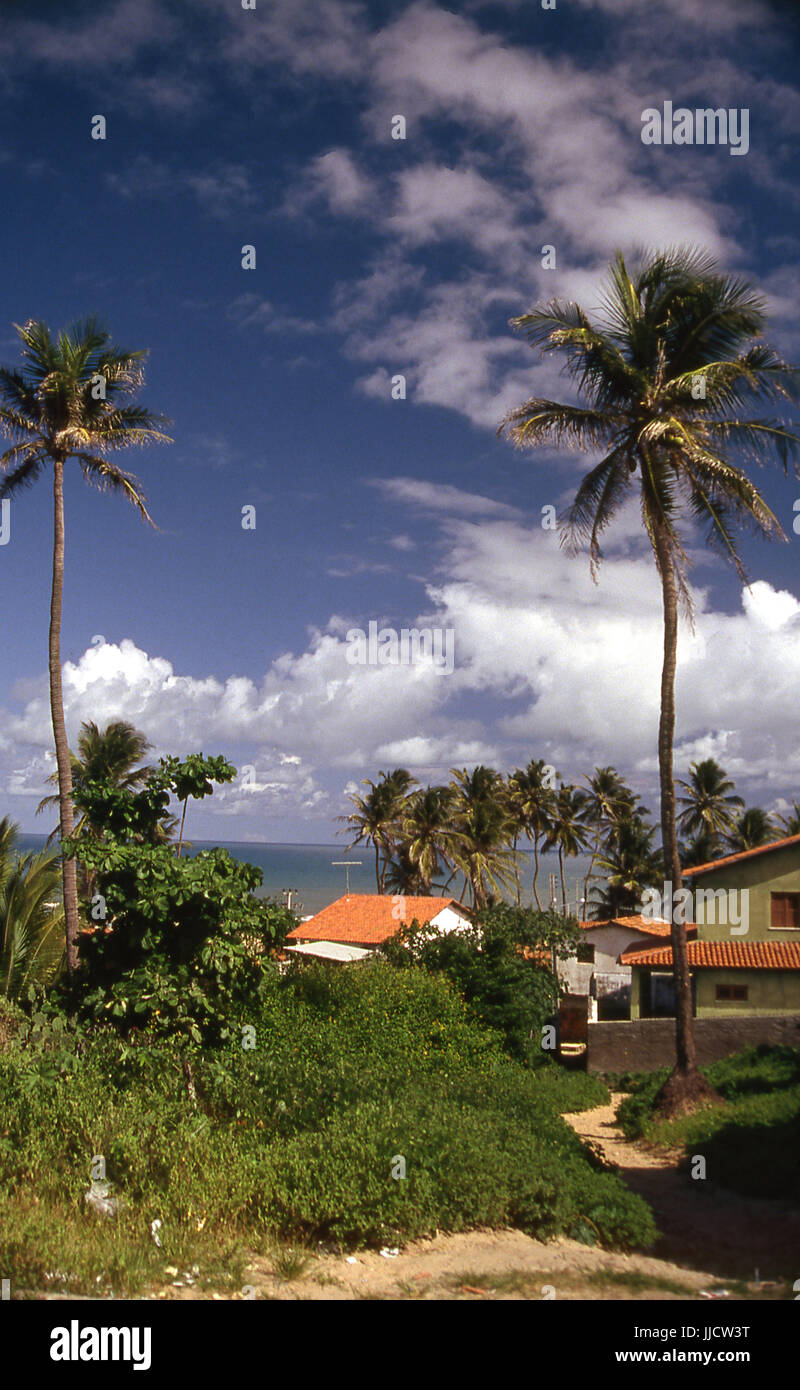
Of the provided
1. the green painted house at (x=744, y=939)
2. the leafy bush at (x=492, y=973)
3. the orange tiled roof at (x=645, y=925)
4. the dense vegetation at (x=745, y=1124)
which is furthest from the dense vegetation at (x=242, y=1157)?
the orange tiled roof at (x=645, y=925)

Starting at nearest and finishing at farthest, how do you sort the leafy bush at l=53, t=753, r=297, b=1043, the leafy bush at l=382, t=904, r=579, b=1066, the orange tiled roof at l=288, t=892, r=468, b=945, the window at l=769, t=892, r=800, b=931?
the leafy bush at l=53, t=753, r=297, b=1043
the leafy bush at l=382, t=904, r=579, b=1066
the window at l=769, t=892, r=800, b=931
the orange tiled roof at l=288, t=892, r=468, b=945

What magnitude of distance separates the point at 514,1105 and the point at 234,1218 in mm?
4926

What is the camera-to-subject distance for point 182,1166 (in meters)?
8.82

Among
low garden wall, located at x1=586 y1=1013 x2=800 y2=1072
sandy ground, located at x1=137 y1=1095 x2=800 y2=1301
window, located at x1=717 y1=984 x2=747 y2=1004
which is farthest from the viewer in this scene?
window, located at x1=717 y1=984 x2=747 y2=1004

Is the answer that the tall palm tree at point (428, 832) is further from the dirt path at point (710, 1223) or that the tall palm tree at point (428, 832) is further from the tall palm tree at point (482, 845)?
the dirt path at point (710, 1223)

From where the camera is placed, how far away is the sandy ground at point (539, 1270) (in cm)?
727

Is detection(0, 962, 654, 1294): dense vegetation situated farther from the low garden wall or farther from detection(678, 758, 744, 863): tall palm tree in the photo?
detection(678, 758, 744, 863): tall palm tree

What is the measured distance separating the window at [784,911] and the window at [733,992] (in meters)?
2.72

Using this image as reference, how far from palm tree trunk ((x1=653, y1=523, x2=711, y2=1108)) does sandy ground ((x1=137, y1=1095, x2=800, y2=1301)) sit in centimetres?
818

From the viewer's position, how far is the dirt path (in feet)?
31.6

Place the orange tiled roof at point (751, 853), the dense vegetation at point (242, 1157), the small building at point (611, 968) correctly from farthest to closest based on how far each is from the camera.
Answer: the small building at point (611, 968), the orange tiled roof at point (751, 853), the dense vegetation at point (242, 1157)

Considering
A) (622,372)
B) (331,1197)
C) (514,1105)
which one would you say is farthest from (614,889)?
(331,1197)

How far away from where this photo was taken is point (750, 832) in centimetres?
6606

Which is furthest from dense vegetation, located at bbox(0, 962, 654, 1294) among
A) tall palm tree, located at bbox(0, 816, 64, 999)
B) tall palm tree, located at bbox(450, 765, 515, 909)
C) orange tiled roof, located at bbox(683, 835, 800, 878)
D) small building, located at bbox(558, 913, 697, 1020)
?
tall palm tree, located at bbox(450, 765, 515, 909)
